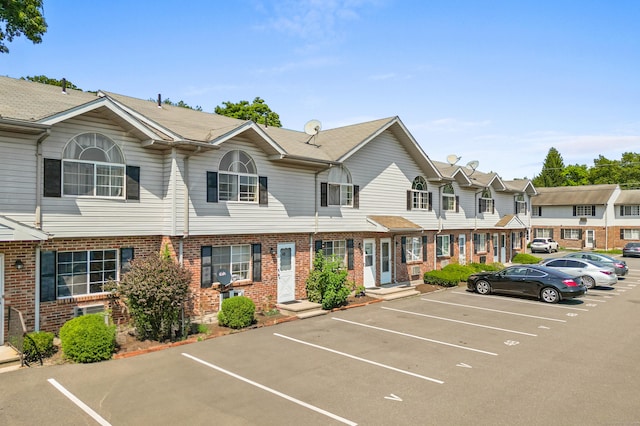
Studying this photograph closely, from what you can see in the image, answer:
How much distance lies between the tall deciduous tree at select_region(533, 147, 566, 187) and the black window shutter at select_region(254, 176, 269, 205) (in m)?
72.2

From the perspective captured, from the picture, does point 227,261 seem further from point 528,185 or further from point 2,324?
point 528,185

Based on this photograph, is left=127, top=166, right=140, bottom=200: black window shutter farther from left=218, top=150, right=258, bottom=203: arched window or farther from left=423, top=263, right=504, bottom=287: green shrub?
left=423, top=263, right=504, bottom=287: green shrub

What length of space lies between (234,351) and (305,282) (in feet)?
22.7

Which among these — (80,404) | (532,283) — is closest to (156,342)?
(80,404)

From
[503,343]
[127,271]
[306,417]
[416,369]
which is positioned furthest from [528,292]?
[127,271]

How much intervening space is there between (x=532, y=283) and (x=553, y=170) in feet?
217

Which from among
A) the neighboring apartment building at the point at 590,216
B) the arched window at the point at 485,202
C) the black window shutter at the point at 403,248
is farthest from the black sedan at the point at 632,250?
the black window shutter at the point at 403,248

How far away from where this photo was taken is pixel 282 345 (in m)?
12.7

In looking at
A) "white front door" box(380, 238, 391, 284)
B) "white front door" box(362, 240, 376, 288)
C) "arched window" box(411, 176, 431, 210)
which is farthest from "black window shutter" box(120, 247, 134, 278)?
"arched window" box(411, 176, 431, 210)

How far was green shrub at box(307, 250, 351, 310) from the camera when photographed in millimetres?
17453

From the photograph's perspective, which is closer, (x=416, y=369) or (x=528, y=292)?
(x=416, y=369)

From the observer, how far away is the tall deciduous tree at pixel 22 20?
60.2 feet

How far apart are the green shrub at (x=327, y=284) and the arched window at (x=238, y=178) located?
13.4ft

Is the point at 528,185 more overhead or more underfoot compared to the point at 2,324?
more overhead
